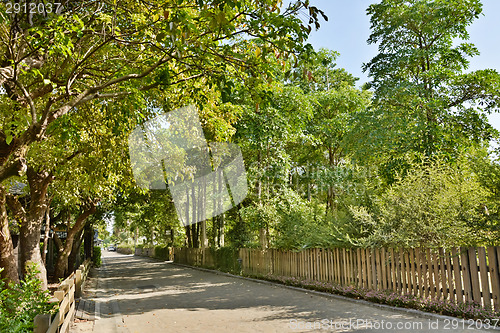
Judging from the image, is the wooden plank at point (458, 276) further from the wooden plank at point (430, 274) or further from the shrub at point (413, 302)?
the wooden plank at point (430, 274)

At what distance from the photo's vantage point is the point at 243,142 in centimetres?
2028

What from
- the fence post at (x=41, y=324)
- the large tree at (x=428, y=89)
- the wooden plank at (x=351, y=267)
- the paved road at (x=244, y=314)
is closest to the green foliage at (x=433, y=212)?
the wooden plank at (x=351, y=267)

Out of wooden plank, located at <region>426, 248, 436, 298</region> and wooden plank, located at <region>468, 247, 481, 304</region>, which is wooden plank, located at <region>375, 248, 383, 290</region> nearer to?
wooden plank, located at <region>426, 248, 436, 298</region>

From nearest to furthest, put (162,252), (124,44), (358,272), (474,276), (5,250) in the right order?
(124,44)
(474,276)
(5,250)
(358,272)
(162,252)

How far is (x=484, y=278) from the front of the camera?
8305 mm

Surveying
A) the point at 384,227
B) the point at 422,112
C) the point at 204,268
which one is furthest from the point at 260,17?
the point at 204,268

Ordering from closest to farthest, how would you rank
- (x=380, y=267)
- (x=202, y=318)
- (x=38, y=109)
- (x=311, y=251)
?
(x=202, y=318), (x=38, y=109), (x=380, y=267), (x=311, y=251)

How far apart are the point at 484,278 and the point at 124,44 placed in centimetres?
894

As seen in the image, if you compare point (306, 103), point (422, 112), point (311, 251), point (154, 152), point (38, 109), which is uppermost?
point (306, 103)

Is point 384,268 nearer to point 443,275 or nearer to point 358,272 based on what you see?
point 358,272

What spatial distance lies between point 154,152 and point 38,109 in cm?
328

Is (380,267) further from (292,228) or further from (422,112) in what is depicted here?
(422,112)

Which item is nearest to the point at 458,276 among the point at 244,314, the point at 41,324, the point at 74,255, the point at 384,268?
the point at 384,268

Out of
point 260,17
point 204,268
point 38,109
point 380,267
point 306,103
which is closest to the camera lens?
point 260,17
